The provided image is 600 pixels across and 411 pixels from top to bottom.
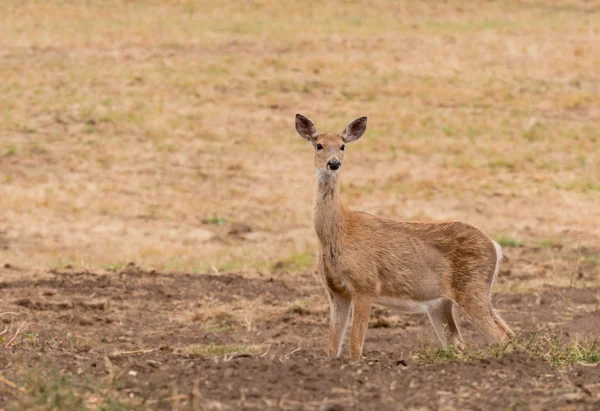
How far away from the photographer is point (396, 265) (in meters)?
10.5

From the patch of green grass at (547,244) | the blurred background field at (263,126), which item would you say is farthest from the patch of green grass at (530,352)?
the patch of green grass at (547,244)

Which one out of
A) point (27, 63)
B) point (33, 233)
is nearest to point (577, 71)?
point (27, 63)

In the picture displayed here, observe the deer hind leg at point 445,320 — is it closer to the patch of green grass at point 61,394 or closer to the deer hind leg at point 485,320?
the deer hind leg at point 485,320

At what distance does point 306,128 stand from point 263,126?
1605 cm

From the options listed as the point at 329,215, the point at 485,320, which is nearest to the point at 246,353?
the point at 329,215

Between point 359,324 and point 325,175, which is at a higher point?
point 325,175

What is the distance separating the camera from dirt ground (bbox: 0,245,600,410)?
23.6ft

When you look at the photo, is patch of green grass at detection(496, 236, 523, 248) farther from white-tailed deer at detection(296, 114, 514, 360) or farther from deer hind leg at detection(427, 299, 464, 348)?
deer hind leg at detection(427, 299, 464, 348)

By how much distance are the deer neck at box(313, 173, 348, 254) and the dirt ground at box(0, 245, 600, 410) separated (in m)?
0.96

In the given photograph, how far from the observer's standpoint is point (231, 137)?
26.6 metres

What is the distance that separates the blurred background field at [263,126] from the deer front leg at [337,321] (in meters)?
6.74

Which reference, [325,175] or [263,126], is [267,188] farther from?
[325,175]

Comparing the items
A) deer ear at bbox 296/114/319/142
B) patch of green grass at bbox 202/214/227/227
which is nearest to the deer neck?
deer ear at bbox 296/114/319/142

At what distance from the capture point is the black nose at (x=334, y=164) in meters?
10.5
